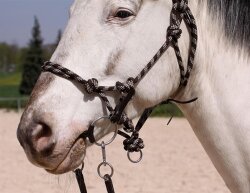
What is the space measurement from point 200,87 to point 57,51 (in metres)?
0.60

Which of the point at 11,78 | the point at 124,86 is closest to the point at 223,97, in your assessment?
the point at 124,86

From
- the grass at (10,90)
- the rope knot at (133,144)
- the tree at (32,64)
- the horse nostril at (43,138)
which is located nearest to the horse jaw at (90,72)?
the horse nostril at (43,138)

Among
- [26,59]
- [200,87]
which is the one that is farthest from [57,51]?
[26,59]

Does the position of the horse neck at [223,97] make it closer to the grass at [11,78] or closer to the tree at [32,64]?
the tree at [32,64]

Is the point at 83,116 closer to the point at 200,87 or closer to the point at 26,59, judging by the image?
the point at 200,87

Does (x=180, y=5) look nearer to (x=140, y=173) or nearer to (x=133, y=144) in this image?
(x=133, y=144)

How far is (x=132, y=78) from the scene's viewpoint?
69.1 inches

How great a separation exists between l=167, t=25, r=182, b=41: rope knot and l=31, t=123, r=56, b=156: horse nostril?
0.57 metres

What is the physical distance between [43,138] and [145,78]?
449 millimetres

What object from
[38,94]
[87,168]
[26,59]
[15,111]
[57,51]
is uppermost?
[57,51]

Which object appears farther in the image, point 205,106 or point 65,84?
point 205,106

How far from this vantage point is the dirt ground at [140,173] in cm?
716

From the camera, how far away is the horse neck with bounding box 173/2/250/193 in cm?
187

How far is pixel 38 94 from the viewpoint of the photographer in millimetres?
1659
